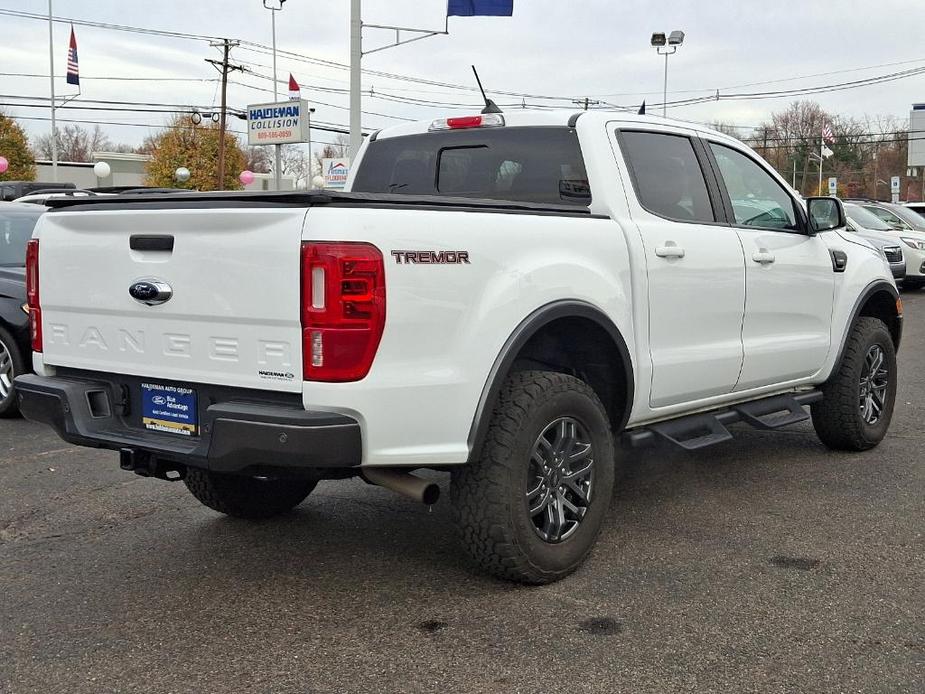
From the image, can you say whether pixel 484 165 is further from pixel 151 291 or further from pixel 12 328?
pixel 12 328

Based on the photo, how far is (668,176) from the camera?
5.02 metres

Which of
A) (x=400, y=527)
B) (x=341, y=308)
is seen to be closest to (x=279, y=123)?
(x=400, y=527)

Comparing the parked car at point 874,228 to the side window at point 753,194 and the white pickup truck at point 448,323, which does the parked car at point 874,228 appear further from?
the white pickup truck at point 448,323

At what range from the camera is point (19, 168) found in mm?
53719

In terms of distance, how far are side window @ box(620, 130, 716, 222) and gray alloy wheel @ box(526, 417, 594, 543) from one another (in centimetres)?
124

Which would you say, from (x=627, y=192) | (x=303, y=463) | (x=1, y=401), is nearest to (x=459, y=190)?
(x=627, y=192)

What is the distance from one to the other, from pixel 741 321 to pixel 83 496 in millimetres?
3579

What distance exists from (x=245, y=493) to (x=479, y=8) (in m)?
15.3

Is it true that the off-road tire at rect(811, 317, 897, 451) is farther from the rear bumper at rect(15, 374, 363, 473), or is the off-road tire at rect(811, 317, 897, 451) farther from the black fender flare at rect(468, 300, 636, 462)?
the rear bumper at rect(15, 374, 363, 473)

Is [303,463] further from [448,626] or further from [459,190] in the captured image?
[459,190]

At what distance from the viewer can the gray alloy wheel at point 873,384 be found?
21.0ft

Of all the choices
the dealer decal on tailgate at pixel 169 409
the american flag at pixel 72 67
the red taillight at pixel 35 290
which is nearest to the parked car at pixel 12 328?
the red taillight at pixel 35 290

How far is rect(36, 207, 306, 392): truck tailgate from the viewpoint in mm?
3439

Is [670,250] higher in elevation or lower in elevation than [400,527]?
Result: higher
